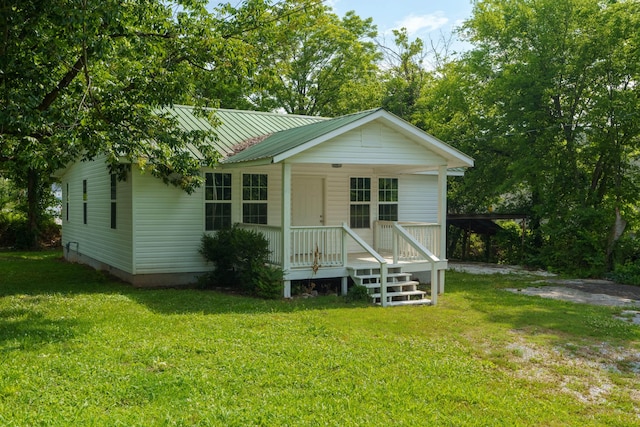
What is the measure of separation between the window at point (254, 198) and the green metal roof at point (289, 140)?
36.2 inches

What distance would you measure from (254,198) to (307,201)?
149 cm

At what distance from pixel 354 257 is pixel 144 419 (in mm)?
9220

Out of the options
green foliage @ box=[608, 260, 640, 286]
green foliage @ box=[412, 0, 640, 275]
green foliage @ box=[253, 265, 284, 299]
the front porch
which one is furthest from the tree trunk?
green foliage @ box=[608, 260, 640, 286]

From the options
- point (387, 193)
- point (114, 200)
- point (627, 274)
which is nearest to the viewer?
point (114, 200)

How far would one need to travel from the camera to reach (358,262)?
12.1m

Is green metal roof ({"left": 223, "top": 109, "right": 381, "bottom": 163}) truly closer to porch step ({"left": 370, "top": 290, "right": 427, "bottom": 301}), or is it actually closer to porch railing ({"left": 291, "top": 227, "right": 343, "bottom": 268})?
porch railing ({"left": 291, "top": 227, "right": 343, "bottom": 268})

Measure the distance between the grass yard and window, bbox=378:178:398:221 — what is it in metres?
5.29

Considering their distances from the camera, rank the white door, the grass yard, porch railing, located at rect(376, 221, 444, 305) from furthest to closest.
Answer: the white door
porch railing, located at rect(376, 221, 444, 305)
the grass yard

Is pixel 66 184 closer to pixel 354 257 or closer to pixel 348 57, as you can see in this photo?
pixel 354 257

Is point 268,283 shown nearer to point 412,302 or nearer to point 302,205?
point 412,302

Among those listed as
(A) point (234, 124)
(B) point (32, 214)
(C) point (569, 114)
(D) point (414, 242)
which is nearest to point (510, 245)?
(C) point (569, 114)

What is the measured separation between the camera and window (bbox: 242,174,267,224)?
43.9 feet

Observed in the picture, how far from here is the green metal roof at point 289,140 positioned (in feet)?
35.2

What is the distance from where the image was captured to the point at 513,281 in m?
14.4
